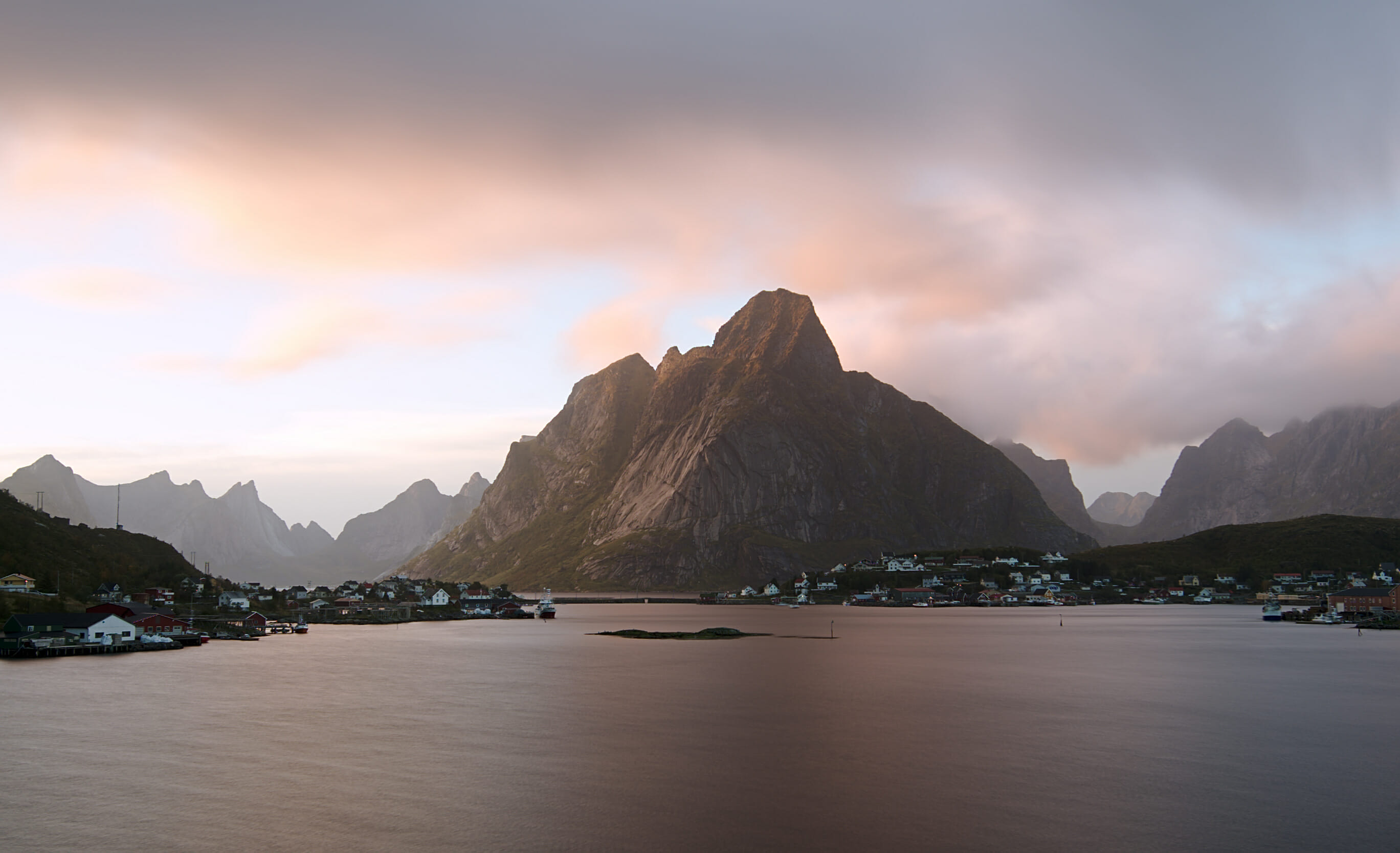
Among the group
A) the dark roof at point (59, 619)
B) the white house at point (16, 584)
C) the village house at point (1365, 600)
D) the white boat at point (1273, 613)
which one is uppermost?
the white house at point (16, 584)

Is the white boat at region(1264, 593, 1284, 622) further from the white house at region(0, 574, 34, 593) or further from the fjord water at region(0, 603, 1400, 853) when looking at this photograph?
the white house at region(0, 574, 34, 593)

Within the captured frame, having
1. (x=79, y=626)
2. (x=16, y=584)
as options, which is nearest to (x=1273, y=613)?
(x=79, y=626)

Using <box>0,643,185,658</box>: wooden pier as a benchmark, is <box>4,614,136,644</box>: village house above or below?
above

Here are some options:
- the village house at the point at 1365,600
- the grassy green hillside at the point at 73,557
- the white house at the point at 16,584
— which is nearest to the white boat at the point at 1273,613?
the village house at the point at 1365,600

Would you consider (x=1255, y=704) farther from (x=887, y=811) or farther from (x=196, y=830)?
(x=196, y=830)

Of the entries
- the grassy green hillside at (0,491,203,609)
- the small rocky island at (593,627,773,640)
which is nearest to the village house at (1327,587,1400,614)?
the small rocky island at (593,627,773,640)

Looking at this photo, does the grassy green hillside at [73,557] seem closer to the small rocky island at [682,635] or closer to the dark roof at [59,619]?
the dark roof at [59,619]

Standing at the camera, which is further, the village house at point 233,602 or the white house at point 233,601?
the white house at point 233,601
